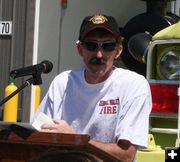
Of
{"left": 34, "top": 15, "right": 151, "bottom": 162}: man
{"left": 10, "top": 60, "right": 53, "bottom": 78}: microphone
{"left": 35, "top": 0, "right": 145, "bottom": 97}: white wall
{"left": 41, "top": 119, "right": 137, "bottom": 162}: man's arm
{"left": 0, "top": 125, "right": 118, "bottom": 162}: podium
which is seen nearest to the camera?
{"left": 0, "top": 125, "right": 118, "bottom": 162}: podium

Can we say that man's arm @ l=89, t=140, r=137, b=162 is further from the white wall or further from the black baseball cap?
the white wall

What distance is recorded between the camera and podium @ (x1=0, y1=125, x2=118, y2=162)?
2.36 metres

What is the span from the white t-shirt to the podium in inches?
20.5

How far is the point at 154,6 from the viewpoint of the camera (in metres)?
6.41

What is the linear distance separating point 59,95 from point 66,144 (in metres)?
0.95

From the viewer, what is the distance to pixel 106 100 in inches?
121

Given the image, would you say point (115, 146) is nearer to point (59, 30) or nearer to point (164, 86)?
point (164, 86)

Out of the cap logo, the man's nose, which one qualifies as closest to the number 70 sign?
the cap logo

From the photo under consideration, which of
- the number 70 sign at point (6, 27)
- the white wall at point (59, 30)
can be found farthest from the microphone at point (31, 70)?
the number 70 sign at point (6, 27)

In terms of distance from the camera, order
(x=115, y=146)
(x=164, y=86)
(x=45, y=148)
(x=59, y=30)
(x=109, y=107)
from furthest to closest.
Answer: (x=59, y=30)
(x=164, y=86)
(x=109, y=107)
(x=115, y=146)
(x=45, y=148)

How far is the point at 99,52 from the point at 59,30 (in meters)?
5.10

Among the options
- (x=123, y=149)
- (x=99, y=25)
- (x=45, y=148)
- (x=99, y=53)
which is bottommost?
(x=123, y=149)

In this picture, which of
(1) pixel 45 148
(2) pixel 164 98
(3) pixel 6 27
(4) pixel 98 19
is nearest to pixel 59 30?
(3) pixel 6 27

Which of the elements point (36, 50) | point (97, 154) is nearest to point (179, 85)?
point (97, 154)
